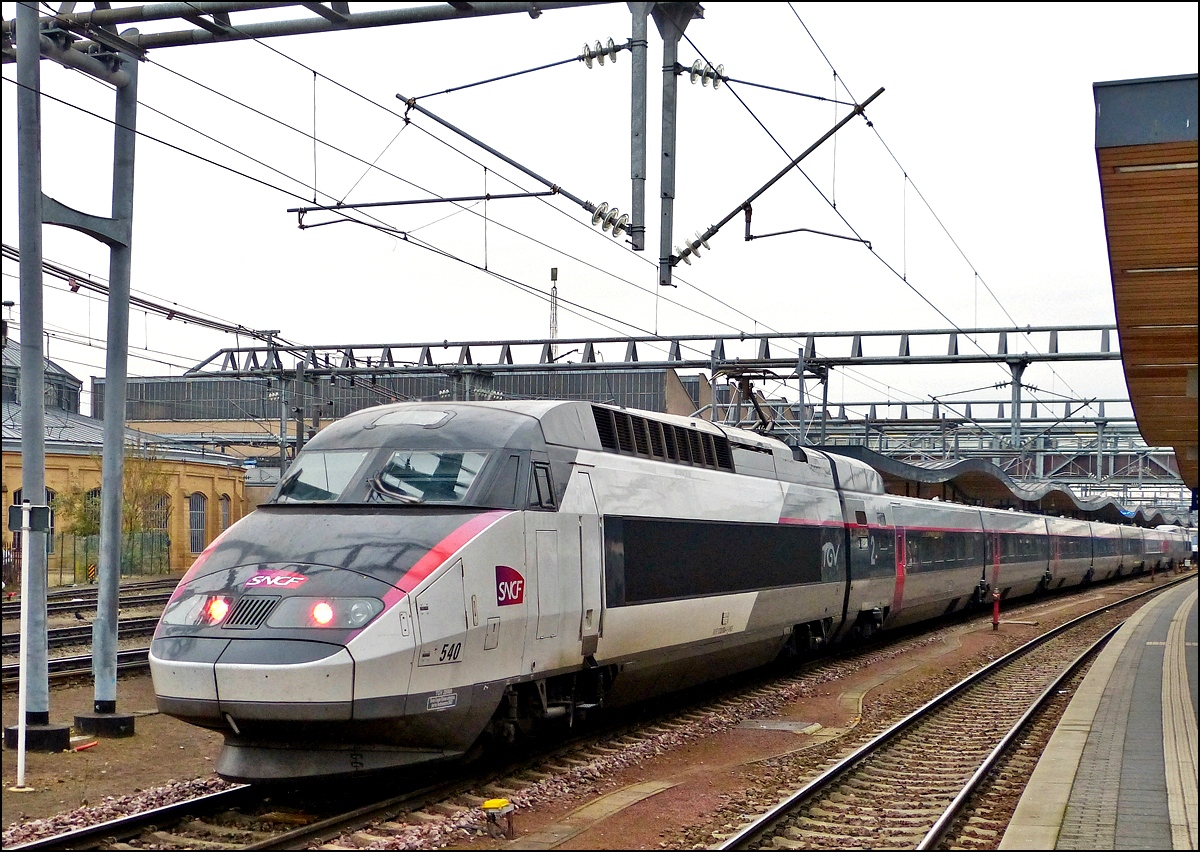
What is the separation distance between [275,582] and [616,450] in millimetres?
4305

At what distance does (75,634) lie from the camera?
20.9 meters

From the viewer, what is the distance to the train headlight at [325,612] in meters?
8.55

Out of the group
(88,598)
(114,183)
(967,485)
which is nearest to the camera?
(114,183)

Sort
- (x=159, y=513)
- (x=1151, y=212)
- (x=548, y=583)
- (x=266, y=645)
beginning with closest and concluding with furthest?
1. (x=1151, y=212)
2. (x=266, y=645)
3. (x=548, y=583)
4. (x=159, y=513)

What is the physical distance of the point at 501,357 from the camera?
3177 centimetres

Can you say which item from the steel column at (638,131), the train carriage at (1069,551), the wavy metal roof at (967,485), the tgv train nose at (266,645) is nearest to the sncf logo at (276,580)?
the tgv train nose at (266,645)

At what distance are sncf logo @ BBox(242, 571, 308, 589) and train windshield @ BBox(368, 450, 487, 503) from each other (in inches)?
49.1

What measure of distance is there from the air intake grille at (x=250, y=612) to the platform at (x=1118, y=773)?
17.4 ft

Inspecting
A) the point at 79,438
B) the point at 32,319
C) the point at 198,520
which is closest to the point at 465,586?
the point at 32,319

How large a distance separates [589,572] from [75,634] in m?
13.3

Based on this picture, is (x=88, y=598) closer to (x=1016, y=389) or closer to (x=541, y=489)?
(x=541, y=489)

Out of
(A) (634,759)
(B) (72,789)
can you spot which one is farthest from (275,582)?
(A) (634,759)

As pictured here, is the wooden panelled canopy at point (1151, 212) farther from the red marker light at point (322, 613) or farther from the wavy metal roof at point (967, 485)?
the wavy metal roof at point (967, 485)

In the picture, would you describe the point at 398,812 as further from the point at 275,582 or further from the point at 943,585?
the point at 943,585
